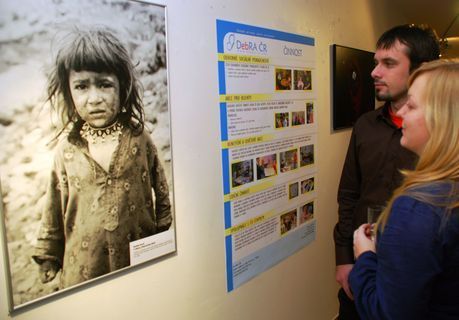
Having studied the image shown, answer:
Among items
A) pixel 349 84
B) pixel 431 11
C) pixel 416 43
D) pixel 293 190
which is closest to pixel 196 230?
pixel 293 190

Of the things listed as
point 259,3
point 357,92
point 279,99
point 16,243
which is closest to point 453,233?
point 16,243

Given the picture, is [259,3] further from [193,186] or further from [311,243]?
[311,243]

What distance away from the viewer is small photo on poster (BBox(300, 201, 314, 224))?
6.97ft

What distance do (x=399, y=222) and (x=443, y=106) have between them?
30 cm

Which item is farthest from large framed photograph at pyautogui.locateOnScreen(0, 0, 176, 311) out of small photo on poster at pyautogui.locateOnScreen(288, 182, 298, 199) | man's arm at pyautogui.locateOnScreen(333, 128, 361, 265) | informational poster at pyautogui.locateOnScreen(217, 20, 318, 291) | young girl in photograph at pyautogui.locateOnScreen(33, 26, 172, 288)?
man's arm at pyautogui.locateOnScreen(333, 128, 361, 265)

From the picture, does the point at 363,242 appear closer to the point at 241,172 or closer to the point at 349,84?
the point at 241,172

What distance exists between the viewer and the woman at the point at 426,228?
0.79m

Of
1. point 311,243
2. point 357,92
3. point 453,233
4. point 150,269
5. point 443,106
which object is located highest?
point 357,92

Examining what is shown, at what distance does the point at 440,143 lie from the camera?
864mm

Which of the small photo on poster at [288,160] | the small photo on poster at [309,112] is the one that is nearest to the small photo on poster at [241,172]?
the small photo on poster at [288,160]

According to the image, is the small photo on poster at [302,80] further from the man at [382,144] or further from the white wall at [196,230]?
the man at [382,144]

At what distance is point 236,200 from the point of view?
163cm

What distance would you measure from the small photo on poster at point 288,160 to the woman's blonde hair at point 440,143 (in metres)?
1.00

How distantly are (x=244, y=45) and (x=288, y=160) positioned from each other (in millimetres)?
668
